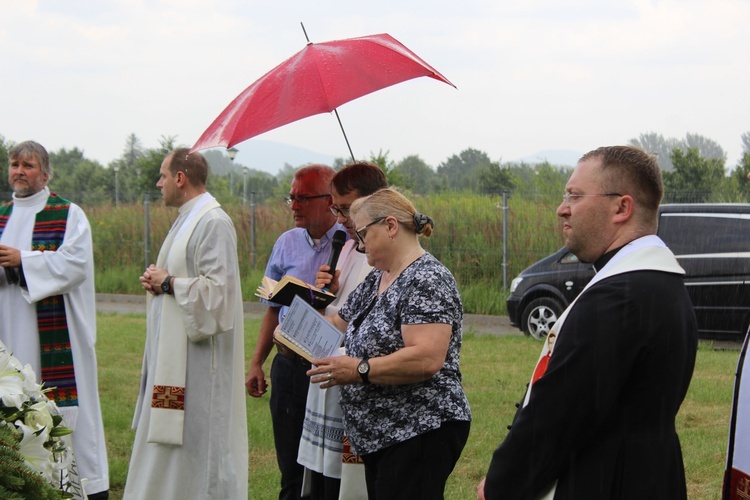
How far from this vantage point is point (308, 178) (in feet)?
16.9

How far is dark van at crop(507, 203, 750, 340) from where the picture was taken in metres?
12.0

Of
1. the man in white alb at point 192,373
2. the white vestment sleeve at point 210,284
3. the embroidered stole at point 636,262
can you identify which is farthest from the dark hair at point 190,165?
the embroidered stole at point 636,262

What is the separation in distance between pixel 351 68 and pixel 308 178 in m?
0.77

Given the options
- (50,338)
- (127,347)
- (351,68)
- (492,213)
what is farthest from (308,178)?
(492,213)

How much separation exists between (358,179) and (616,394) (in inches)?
87.1

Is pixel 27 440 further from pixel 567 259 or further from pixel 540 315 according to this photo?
pixel 567 259

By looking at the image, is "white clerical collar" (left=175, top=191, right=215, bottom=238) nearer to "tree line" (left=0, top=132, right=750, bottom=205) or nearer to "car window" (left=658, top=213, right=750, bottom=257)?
"tree line" (left=0, top=132, right=750, bottom=205)

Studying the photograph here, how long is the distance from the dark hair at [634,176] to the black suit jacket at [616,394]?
0.87 ft

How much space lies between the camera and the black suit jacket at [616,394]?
2.63 meters

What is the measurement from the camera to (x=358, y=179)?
4.59 metres

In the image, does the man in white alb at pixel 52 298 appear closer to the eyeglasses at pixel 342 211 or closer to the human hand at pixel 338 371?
the eyeglasses at pixel 342 211

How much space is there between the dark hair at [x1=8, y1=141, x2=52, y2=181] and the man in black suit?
15.0 ft

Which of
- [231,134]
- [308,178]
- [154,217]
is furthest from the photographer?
[154,217]

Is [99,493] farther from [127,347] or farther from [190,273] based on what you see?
[127,347]
